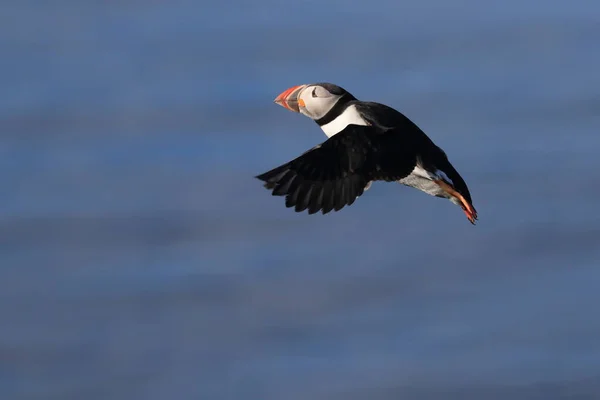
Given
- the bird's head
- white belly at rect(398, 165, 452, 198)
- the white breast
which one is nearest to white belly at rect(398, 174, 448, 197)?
white belly at rect(398, 165, 452, 198)

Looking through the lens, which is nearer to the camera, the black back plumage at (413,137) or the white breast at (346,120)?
the black back plumage at (413,137)

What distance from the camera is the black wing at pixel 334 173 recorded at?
4.56 meters

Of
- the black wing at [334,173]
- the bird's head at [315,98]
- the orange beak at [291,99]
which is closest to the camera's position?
the black wing at [334,173]

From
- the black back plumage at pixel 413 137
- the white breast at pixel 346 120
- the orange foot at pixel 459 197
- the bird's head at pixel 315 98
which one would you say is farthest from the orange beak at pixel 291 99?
the orange foot at pixel 459 197

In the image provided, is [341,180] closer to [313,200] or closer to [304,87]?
[313,200]

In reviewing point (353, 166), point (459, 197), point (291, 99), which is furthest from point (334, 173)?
point (291, 99)

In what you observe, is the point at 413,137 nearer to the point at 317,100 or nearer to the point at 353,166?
the point at 353,166

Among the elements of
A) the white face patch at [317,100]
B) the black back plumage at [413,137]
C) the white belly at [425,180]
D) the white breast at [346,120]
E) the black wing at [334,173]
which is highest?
the white face patch at [317,100]

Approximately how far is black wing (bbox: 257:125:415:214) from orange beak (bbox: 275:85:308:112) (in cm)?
64

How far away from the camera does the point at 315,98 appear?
16.9 feet

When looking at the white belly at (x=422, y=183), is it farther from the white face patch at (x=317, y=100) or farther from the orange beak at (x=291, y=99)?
the orange beak at (x=291, y=99)

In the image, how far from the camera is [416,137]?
15.9 feet

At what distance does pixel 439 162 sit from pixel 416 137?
124mm

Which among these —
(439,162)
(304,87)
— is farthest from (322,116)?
(439,162)
